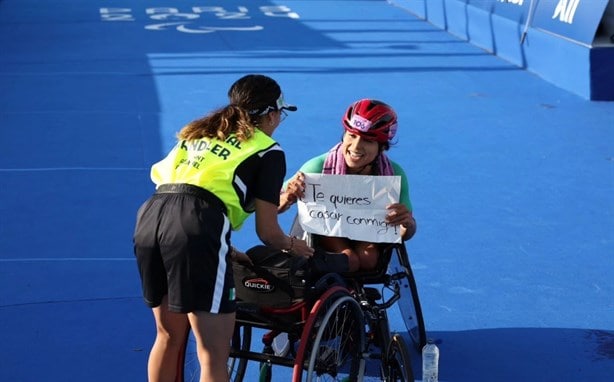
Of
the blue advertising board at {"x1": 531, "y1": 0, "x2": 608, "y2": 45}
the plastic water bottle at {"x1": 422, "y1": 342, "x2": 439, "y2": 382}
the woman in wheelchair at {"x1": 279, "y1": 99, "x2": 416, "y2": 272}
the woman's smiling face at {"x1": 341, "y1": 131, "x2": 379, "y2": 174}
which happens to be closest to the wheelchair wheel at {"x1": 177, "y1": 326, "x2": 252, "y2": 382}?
the woman in wheelchair at {"x1": 279, "y1": 99, "x2": 416, "y2": 272}

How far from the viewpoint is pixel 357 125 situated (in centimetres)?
487

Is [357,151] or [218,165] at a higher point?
[218,165]

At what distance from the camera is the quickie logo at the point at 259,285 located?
4.15m

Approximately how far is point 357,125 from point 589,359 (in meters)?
1.83

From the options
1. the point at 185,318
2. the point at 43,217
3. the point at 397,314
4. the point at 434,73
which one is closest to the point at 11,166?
the point at 43,217

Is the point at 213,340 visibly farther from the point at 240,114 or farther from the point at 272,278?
the point at 240,114

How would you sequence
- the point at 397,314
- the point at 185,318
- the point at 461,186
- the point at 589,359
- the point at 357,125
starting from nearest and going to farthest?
1. the point at 185,318
2. the point at 357,125
3. the point at 589,359
4. the point at 397,314
5. the point at 461,186

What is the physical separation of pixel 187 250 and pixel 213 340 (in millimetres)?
396

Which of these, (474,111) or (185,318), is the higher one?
(185,318)

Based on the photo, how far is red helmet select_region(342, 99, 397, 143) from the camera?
4.85 m

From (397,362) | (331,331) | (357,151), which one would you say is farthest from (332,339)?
(357,151)

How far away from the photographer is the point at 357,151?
4914 millimetres

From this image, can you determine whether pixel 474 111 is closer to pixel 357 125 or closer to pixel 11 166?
pixel 11 166

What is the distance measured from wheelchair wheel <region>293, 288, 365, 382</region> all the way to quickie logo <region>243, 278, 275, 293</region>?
223 mm
